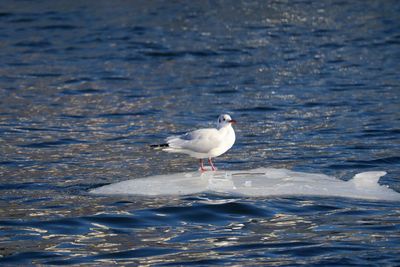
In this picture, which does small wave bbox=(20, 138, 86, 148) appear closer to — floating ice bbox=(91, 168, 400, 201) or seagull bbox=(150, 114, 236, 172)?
floating ice bbox=(91, 168, 400, 201)

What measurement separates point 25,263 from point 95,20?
14.6 m

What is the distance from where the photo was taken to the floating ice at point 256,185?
32.7ft

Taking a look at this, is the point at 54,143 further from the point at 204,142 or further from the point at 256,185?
the point at 256,185

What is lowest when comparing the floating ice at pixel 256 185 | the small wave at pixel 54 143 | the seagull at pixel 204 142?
the floating ice at pixel 256 185

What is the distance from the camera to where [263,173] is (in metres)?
10.8

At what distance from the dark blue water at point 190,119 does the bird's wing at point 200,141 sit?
0.81 m

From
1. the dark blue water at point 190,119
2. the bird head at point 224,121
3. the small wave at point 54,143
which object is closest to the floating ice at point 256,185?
the dark blue water at point 190,119

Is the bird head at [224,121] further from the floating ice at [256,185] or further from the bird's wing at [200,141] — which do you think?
the floating ice at [256,185]

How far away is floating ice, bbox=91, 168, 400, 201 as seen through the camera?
32.7 feet

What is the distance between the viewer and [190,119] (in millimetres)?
14500

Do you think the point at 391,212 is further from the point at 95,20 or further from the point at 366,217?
the point at 95,20

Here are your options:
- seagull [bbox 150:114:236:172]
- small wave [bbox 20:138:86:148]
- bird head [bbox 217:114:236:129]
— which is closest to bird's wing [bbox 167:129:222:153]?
seagull [bbox 150:114:236:172]

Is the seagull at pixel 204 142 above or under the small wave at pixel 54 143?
under

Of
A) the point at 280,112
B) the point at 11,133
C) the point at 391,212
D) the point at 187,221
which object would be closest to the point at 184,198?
the point at 187,221
